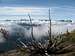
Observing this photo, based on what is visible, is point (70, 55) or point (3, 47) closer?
point (70, 55)

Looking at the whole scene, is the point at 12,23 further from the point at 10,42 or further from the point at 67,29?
the point at 67,29

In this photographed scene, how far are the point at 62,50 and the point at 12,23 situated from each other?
9.70 feet

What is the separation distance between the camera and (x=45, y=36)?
905cm

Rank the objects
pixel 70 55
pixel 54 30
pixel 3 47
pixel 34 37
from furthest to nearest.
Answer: pixel 3 47
pixel 54 30
pixel 34 37
pixel 70 55

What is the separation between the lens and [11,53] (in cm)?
897

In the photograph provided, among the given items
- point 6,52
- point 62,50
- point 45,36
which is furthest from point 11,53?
point 62,50

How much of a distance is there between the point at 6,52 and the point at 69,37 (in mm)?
1953

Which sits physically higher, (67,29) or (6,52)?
(67,29)

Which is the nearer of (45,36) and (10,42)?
(45,36)

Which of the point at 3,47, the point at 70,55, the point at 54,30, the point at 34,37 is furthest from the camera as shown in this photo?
the point at 3,47

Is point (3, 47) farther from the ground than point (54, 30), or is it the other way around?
point (54, 30)

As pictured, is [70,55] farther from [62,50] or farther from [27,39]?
[27,39]

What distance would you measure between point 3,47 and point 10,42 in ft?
1.36

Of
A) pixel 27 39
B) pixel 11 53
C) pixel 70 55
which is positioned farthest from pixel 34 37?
pixel 70 55
